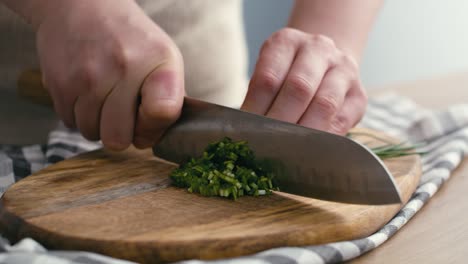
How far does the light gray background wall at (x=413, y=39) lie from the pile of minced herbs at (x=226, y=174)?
2.62 metres

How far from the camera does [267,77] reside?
1153mm

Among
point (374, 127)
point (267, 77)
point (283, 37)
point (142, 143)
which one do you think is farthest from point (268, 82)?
point (374, 127)

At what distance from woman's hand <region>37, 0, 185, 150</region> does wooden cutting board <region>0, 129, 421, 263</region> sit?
10cm

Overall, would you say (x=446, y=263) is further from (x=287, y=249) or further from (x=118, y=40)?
(x=118, y=40)

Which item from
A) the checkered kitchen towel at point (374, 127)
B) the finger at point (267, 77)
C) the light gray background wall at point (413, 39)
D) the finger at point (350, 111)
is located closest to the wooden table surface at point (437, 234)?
the checkered kitchen towel at point (374, 127)

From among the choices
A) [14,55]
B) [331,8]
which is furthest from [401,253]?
[14,55]

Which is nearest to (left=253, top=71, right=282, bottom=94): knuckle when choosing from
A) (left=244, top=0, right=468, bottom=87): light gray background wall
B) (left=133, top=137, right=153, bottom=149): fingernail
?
(left=133, top=137, right=153, bottom=149): fingernail

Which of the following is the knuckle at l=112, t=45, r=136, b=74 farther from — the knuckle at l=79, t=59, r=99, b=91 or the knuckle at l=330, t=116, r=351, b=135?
the knuckle at l=330, t=116, r=351, b=135

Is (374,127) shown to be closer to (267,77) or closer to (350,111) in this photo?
(350,111)

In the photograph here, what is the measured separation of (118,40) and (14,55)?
1.35 ft

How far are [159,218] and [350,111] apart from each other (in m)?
0.45

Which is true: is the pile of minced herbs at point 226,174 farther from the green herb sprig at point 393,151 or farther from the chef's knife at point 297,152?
the green herb sprig at point 393,151

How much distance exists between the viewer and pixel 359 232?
95 cm

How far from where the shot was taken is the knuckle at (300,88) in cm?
113
